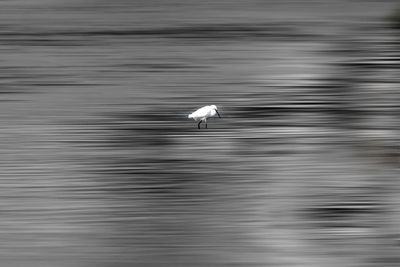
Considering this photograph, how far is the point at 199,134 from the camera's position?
15.0 meters

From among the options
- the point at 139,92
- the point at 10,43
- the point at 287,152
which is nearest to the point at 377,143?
the point at 287,152

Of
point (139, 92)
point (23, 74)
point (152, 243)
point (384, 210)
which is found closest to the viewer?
point (152, 243)

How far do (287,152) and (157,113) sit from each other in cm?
228

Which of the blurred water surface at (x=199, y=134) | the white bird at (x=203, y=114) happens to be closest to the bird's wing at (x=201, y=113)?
the white bird at (x=203, y=114)

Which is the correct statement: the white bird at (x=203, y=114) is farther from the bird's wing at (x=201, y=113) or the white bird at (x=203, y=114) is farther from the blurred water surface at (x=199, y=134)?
the blurred water surface at (x=199, y=134)

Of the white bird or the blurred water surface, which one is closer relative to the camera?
the blurred water surface

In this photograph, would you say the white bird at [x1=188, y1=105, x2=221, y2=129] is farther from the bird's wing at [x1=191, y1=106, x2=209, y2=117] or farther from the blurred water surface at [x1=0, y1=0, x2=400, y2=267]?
the blurred water surface at [x1=0, y1=0, x2=400, y2=267]

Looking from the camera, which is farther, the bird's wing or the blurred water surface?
the bird's wing

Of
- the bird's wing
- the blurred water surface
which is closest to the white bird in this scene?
the bird's wing

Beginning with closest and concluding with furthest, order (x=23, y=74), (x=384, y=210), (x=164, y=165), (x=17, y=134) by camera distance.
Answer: (x=384, y=210) → (x=164, y=165) → (x=17, y=134) → (x=23, y=74)

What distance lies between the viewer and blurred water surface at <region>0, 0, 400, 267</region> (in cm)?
1171

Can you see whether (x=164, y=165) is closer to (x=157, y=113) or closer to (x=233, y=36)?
(x=157, y=113)

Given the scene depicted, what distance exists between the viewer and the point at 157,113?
52.6ft

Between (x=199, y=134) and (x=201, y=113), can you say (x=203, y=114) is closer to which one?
(x=201, y=113)
